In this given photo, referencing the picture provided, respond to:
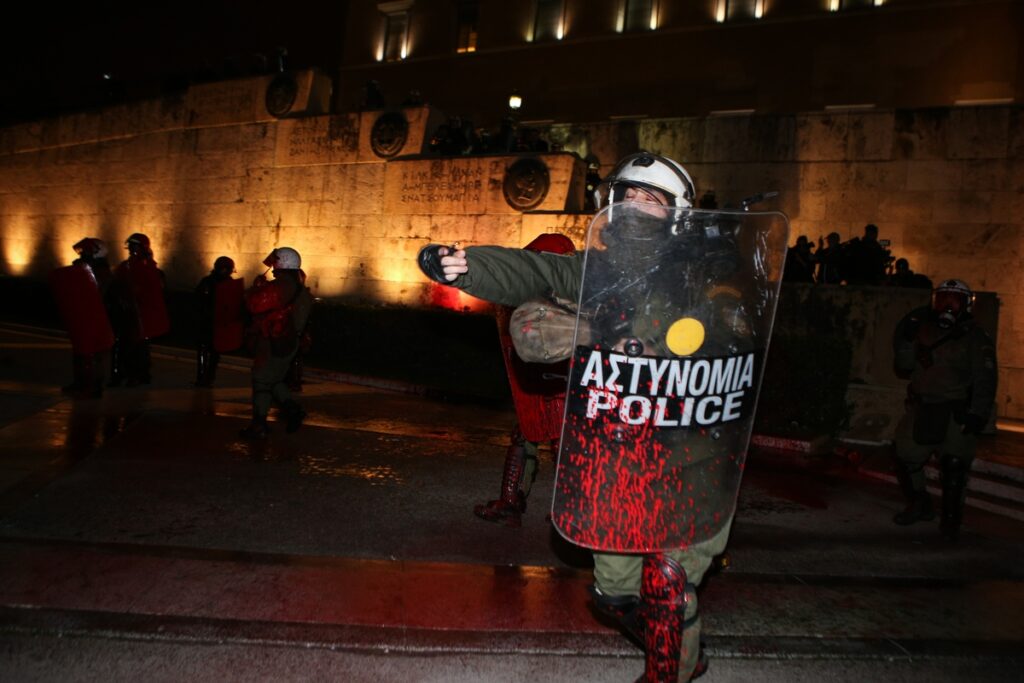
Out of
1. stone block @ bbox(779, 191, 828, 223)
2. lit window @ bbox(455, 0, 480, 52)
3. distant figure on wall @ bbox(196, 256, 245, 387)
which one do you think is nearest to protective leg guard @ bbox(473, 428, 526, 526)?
distant figure on wall @ bbox(196, 256, 245, 387)

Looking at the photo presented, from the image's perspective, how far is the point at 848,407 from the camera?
331 inches

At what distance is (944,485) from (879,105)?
14777 mm

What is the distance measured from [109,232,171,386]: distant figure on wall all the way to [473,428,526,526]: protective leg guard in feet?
19.6

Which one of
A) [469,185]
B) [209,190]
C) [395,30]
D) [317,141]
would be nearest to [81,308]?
[469,185]

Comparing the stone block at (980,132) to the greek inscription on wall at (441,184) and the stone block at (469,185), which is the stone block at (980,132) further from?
the greek inscription on wall at (441,184)

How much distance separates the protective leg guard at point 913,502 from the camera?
17.0 feet

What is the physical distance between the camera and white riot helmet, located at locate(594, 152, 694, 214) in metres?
2.53

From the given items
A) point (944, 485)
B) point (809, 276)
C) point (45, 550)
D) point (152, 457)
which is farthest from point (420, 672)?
point (809, 276)

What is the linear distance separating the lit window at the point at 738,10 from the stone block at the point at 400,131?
9.11m

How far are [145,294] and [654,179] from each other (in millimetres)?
7958

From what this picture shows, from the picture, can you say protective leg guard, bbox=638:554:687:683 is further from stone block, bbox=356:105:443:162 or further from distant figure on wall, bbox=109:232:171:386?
stone block, bbox=356:105:443:162

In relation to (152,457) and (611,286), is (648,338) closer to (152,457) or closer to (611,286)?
(611,286)

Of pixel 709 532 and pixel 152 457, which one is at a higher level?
pixel 709 532

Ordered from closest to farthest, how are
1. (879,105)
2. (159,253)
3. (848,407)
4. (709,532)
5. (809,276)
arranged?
(709,532), (848,407), (809,276), (879,105), (159,253)
